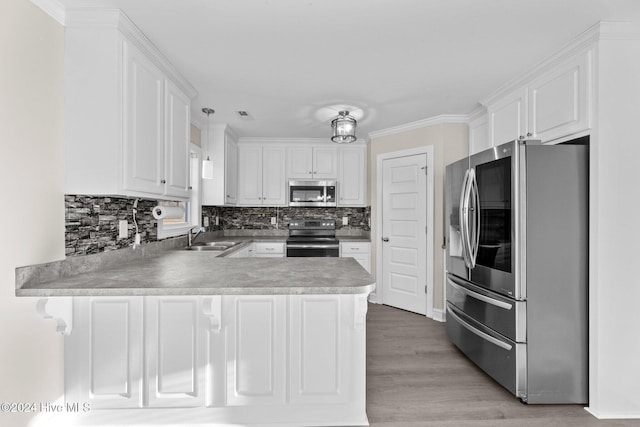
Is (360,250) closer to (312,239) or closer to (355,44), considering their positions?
(312,239)

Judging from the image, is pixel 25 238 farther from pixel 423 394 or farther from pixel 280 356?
pixel 423 394

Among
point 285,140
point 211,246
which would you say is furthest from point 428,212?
point 211,246

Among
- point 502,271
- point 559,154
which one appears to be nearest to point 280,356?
point 502,271

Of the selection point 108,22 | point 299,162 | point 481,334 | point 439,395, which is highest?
point 108,22

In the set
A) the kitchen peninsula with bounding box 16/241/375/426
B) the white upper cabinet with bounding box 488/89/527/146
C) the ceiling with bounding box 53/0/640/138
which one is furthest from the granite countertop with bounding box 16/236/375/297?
the white upper cabinet with bounding box 488/89/527/146

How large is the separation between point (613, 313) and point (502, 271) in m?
0.63

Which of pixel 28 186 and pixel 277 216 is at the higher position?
pixel 28 186

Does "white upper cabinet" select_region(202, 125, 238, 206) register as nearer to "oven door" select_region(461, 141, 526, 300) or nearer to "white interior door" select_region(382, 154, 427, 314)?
"white interior door" select_region(382, 154, 427, 314)

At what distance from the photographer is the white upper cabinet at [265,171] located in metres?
4.55

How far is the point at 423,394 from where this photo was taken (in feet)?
7.09

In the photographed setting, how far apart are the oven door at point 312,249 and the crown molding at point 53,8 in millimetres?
3063

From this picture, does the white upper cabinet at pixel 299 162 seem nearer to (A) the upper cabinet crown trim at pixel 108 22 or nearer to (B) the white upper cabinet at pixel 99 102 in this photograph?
(A) the upper cabinet crown trim at pixel 108 22

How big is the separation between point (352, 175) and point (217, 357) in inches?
131

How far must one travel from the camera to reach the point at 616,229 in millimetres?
1884
